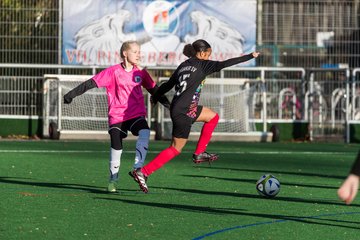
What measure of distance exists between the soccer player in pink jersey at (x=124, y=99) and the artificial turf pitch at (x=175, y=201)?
52 cm

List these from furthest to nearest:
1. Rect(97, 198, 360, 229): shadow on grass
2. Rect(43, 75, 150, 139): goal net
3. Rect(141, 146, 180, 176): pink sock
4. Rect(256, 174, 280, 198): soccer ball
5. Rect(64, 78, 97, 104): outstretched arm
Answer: Rect(43, 75, 150, 139): goal net
Rect(64, 78, 97, 104): outstretched arm
Rect(141, 146, 180, 176): pink sock
Rect(256, 174, 280, 198): soccer ball
Rect(97, 198, 360, 229): shadow on grass

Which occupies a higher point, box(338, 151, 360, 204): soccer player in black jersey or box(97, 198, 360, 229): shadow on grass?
box(338, 151, 360, 204): soccer player in black jersey

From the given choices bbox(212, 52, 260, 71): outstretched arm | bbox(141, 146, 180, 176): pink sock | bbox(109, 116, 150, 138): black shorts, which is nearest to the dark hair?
bbox(212, 52, 260, 71): outstretched arm

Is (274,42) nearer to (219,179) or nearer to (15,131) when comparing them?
(15,131)

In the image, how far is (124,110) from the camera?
12320mm

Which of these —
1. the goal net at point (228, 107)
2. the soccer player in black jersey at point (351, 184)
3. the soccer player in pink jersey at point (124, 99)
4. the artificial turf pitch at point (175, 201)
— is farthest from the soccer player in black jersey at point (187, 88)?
the goal net at point (228, 107)

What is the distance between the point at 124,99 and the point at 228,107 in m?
14.2

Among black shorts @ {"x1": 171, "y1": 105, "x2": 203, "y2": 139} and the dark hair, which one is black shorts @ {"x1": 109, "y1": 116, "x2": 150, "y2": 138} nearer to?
black shorts @ {"x1": 171, "y1": 105, "x2": 203, "y2": 139}

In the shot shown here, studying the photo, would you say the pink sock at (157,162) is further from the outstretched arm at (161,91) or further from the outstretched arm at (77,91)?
the outstretched arm at (77,91)

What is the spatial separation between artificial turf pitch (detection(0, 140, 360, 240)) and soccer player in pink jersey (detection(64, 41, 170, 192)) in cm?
52

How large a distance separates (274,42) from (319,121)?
2.43m

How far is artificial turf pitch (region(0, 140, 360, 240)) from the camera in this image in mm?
8828

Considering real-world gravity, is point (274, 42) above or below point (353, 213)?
above

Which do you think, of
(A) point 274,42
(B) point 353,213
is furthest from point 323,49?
(B) point 353,213
